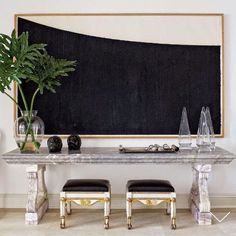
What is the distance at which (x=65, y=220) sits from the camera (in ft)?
13.4

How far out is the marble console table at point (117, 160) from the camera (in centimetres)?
382

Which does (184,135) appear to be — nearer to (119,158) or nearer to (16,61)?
(119,158)

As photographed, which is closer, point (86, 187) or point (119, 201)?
point (86, 187)

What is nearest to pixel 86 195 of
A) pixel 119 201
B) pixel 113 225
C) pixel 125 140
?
pixel 113 225

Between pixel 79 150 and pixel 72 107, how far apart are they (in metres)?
0.59

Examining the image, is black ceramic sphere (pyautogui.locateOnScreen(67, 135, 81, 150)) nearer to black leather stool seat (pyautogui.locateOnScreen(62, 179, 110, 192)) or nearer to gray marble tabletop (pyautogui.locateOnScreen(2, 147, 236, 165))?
gray marble tabletop (pyautogui.locateOnScreen(2, 147, 236, 165))

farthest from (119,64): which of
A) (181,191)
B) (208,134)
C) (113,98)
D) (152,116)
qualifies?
(181,191)

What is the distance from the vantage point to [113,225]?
12.9 ft

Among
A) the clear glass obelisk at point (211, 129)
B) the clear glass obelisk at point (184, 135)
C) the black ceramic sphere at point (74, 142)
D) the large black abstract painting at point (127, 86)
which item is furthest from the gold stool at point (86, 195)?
the clear glass obelisk at point (211, 129)

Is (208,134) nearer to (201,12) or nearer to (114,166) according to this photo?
(114,166)

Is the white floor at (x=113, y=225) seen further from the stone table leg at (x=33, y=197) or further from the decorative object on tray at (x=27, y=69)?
the decorative object on tray at (x=27, y=69)

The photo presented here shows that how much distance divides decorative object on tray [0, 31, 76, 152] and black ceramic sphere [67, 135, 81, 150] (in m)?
0.30

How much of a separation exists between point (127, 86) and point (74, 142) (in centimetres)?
92

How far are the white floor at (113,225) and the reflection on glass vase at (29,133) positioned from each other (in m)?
0.78
